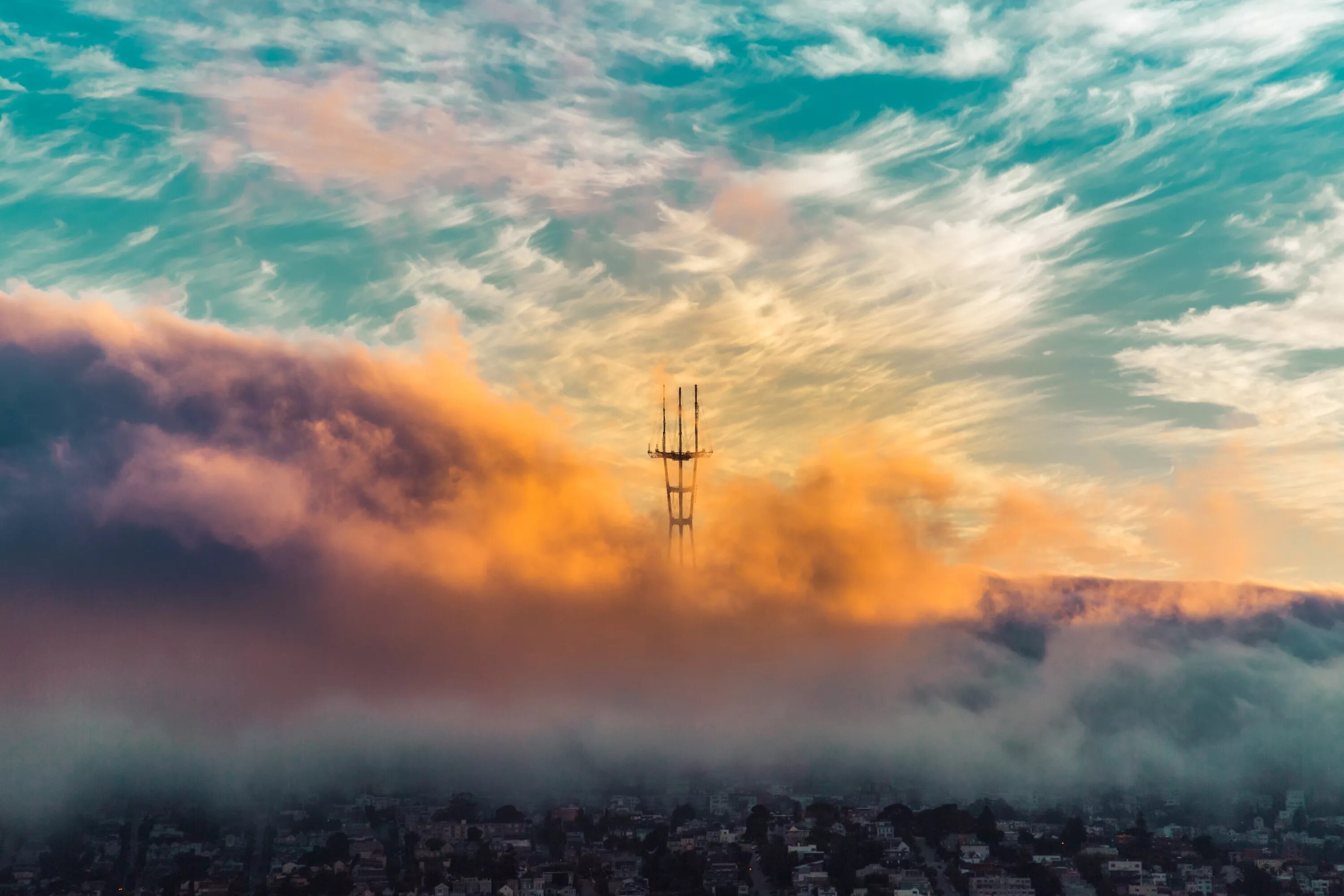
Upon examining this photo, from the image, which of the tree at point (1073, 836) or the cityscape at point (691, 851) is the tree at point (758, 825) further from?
the tree at point (1073, 836)

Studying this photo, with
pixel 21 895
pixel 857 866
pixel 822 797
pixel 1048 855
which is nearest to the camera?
pixel 21 895

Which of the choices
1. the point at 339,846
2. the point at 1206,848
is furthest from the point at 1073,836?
the point at 339,846

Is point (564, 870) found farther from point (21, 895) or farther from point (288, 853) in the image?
point (21, 895)

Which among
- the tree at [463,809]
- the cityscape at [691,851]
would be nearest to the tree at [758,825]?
the cityscape at [691,851]

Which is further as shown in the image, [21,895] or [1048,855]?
[1048,855]

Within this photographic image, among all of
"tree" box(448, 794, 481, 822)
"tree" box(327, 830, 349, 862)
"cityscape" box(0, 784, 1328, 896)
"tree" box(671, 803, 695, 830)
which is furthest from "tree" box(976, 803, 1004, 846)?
"tree" box(327, 830, 349, 862)

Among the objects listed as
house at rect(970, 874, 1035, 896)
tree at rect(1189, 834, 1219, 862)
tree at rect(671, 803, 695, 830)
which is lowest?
house at rect(970, 874, 1035, 896)

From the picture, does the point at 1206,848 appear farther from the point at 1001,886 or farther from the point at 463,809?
the point at 463,809

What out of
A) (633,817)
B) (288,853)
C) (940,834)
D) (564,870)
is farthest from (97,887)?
(940,834)

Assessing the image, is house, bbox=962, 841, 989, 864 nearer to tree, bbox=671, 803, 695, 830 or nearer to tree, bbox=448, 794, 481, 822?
tree, bbox=671, 803, 695, 830

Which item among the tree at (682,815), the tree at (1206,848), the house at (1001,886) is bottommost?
the house at (1001,886)

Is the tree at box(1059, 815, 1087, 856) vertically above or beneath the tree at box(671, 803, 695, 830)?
beneath
